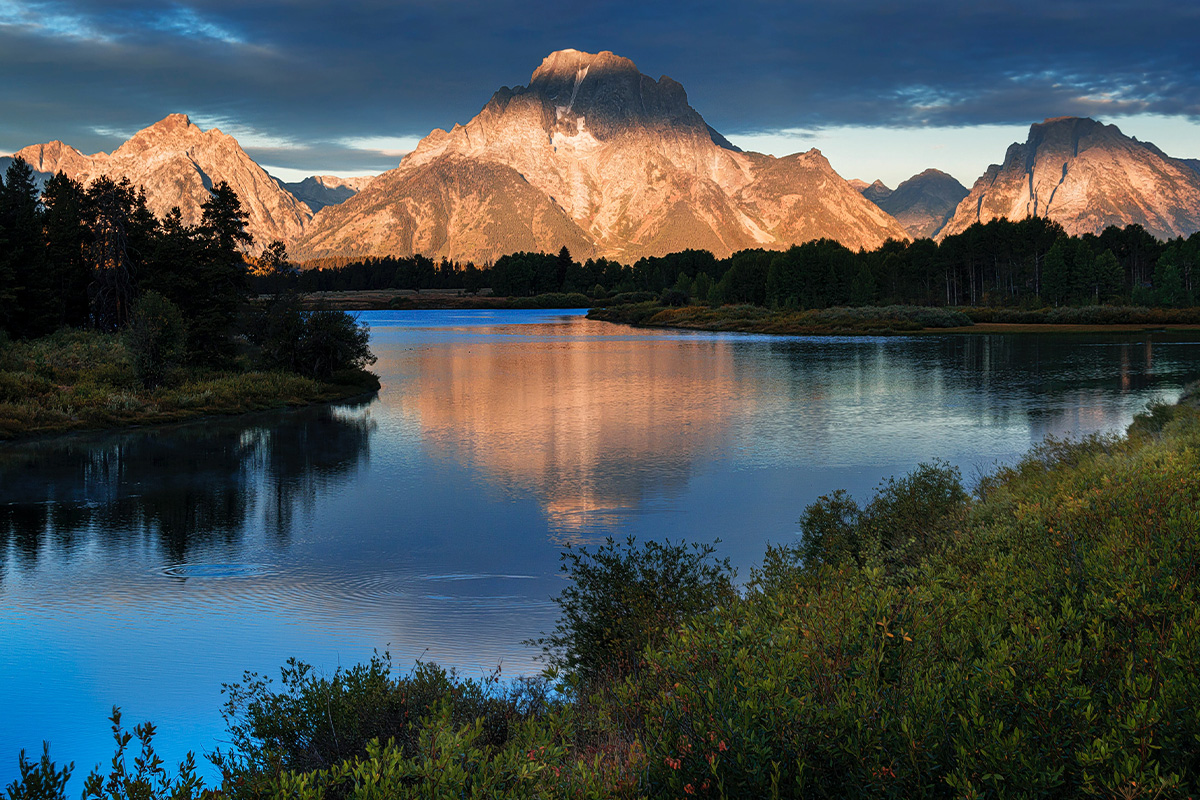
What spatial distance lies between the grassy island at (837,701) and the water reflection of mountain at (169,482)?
10963mm

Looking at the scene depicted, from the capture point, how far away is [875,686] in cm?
650

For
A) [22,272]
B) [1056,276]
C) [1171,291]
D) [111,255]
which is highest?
[1056,276]

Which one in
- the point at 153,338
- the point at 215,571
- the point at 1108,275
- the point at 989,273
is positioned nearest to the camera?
the point at 215,571

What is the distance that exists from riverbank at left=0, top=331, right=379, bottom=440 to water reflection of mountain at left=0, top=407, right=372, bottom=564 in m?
2.09

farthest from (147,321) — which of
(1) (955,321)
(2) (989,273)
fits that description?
(2) (989,273)

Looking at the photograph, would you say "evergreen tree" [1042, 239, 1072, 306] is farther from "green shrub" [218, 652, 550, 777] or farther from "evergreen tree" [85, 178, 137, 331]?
"green shrub" [218, 652, 550, 777]

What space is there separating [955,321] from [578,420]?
9953cm

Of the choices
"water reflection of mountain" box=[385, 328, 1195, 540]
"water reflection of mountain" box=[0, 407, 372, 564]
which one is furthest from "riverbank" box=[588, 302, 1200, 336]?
"water reflection of mountain" box=[0, 407, 372, 564]

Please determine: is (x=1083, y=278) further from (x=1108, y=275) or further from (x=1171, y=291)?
(x=1171, y=291)

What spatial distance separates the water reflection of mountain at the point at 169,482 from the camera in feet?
69.4

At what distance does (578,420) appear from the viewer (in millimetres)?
41156

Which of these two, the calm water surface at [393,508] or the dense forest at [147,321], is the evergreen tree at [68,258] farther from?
the calm water surface at [393,508]

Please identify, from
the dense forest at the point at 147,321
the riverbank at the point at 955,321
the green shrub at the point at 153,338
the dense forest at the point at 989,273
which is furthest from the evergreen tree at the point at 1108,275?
the green shrub at the point at 153,338

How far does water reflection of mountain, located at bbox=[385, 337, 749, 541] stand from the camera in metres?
26.0
